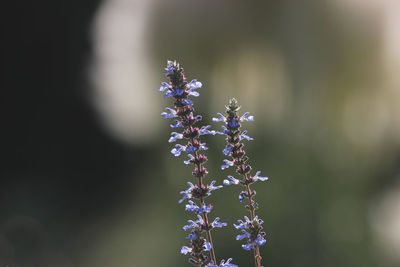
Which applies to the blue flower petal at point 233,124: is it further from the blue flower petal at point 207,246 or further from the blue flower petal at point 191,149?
the blue flower petal at point 207,246

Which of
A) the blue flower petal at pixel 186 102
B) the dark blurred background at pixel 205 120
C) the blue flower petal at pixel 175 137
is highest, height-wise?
the dark blurred background at pixel 205 120

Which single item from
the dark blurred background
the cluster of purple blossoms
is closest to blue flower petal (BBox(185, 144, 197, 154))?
the cluster of purple blossoms

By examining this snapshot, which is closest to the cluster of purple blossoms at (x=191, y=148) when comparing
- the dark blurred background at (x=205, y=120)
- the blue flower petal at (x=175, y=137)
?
the blue flower petal at (x=175, y=137)

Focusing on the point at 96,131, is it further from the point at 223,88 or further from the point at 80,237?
the point at 223,88

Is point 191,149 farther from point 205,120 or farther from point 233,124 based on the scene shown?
point 205,120

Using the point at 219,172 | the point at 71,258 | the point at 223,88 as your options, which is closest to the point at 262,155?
the point at 219,172

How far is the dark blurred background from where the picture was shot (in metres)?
2.93

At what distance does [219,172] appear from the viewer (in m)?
3.15

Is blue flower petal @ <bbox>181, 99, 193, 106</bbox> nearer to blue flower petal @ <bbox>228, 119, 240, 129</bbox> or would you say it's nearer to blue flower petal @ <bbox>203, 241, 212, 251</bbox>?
blue flower petal @ <bbox>228, 119, 240, 129</bbox>

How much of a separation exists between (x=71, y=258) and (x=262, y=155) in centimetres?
133

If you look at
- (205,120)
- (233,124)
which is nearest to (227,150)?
(233,124)

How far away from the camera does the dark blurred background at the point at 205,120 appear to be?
293 centimetres

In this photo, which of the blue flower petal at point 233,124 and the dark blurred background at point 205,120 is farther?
the dark blurred background at point 205,120

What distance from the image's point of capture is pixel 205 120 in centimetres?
320
